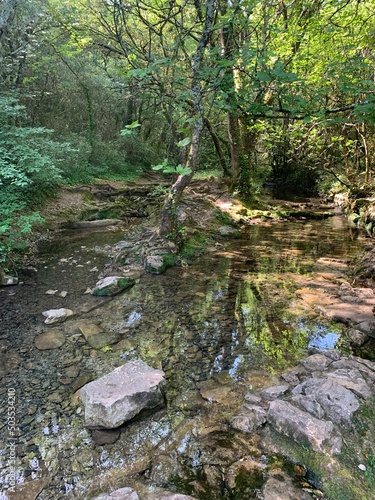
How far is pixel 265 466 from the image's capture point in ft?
8.48

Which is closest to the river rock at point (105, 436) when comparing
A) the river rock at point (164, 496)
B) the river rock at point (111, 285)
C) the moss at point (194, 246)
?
the river rock at point (164, 496)

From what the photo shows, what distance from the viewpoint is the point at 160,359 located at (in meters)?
4.14

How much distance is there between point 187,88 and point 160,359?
426 centimetres

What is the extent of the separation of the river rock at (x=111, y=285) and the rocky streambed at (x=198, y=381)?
0.37ft

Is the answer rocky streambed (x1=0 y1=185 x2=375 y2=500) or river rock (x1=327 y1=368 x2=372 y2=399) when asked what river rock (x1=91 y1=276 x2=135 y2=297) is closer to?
rocky streambed (x1=0 y1=185 x2=375 y2=500)

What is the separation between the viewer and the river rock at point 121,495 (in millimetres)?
2289

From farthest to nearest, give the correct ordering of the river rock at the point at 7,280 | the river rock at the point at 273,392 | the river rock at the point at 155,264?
the river rock at the point at 155,264 → the river rock at the point at 7,280 → the river rock at the point at 273,392

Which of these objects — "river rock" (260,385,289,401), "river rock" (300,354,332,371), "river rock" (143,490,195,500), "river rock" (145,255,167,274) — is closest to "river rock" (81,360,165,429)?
"river rock" (143,490,195,500)

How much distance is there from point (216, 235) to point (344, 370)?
7.20 metres

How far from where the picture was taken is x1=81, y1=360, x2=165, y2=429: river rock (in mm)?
2990

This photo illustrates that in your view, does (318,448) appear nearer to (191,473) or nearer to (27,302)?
(191,473)

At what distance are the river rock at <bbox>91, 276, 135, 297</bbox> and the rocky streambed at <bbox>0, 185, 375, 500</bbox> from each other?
0.11m

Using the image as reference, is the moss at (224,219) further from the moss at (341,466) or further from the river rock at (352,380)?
the moss at (341,466)

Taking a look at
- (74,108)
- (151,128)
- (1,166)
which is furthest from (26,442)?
(151,128)
